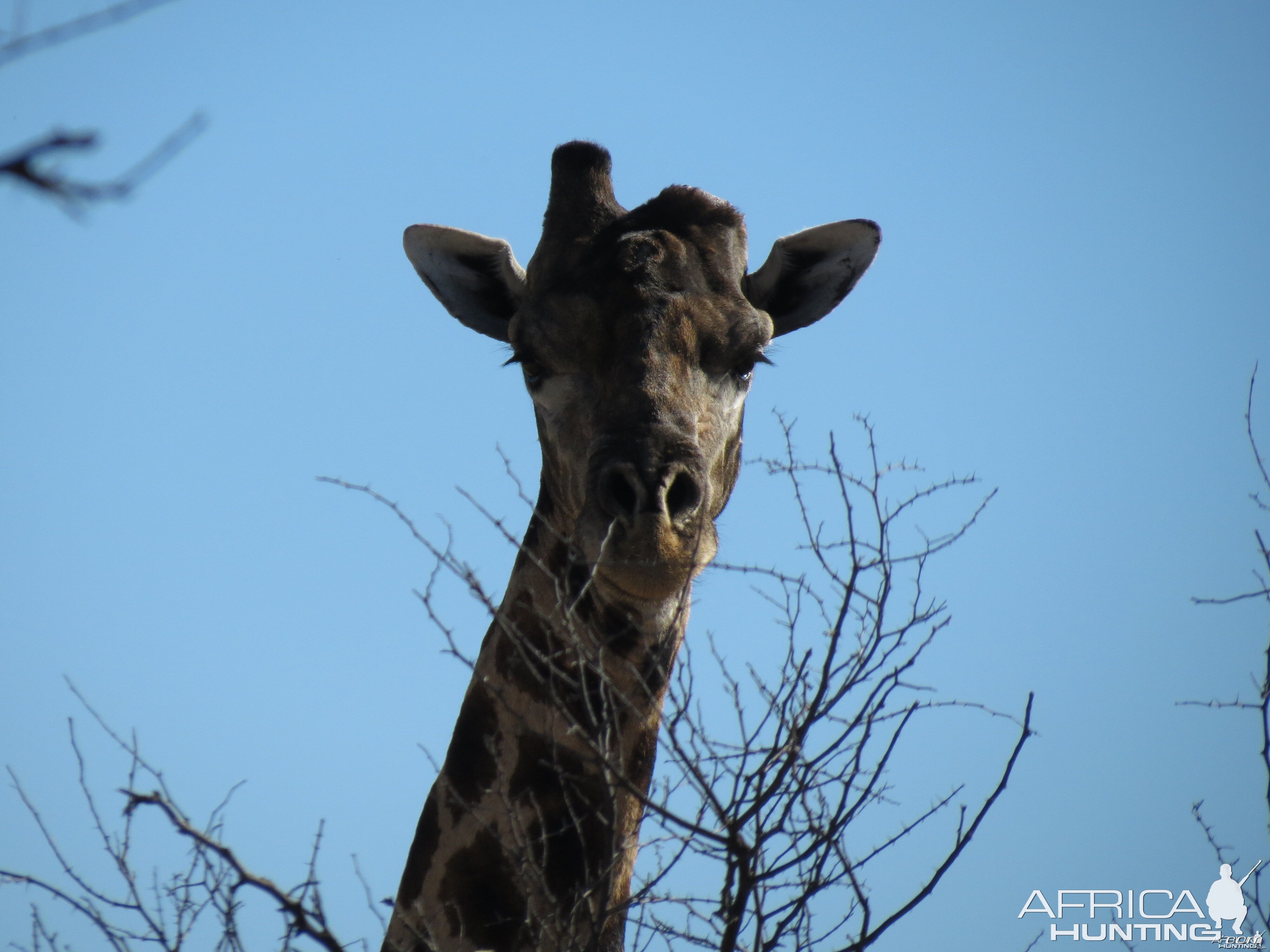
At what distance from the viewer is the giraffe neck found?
489 cm

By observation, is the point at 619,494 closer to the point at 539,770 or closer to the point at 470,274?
the point at 539,770

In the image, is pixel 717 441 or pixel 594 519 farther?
pixel 717 441

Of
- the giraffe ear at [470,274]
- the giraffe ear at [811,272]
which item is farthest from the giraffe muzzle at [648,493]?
the giraffe ear at [470,274]

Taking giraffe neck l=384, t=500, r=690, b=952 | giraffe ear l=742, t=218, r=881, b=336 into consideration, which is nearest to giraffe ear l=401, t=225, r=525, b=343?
giraffe ear l=742, t=218, r=881, b=336

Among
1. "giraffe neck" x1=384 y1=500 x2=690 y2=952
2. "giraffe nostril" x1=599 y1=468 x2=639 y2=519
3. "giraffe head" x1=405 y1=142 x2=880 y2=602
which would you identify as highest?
"giraffe head" x1=405 y1=142 x2=880 y2=602

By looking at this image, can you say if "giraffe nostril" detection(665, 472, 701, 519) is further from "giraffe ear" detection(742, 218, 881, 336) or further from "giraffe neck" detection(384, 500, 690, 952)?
"giraffe ear" detection(742, 218, 881, 336)

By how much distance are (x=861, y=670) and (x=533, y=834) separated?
1.70 meters

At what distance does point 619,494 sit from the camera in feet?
16.1

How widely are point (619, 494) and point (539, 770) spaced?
1.10m

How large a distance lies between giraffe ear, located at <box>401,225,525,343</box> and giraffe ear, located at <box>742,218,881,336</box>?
1116 millimetres

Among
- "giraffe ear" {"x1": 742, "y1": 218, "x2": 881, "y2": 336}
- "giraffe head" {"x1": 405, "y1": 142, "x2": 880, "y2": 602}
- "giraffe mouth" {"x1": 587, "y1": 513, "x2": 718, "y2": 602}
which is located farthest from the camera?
"giraffe ear" {"x1": 742, "y1": 218, "x2": 881, "y2": 336}

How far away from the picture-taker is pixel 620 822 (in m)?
5.03

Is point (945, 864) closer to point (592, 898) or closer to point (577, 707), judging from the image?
point (592, 898)

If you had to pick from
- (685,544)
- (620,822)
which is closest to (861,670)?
(685,544)
